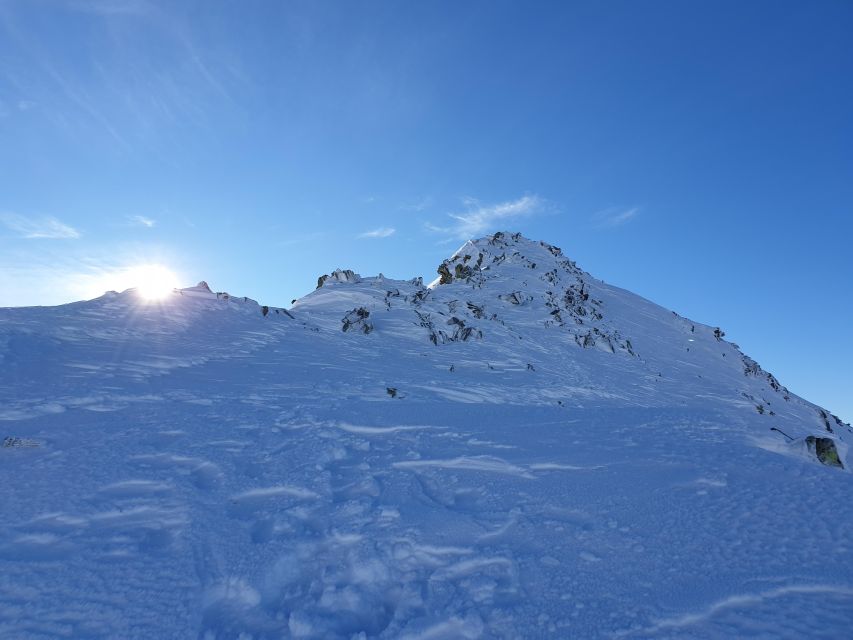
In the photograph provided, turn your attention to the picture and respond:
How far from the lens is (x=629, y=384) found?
15.9 m

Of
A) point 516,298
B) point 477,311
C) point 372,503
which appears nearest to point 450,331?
point 477,311

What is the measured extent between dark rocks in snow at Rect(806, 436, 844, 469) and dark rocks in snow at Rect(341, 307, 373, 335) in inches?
512

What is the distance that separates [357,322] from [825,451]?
13703mm

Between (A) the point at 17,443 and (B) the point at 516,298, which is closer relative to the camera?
(A) the point at 17,443

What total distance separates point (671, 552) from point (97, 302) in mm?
16436

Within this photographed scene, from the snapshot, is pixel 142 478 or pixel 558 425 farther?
pixel 558 425

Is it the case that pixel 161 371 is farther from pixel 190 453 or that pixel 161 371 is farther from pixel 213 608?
pixel 213 608

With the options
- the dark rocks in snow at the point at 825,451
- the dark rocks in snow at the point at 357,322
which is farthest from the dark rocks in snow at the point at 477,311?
the dark rocks in snow at the point at 825,451

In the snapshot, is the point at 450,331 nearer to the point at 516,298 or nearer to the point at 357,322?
the point at 357,322

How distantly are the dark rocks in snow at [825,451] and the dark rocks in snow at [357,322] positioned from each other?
1300cm

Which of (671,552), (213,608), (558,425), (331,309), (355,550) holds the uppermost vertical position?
(331,309)

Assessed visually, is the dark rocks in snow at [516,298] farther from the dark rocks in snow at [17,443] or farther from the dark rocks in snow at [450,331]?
the dark rocks in snow at [17,443]

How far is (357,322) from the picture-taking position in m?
17.6

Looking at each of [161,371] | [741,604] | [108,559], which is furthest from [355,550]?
[161,371]
